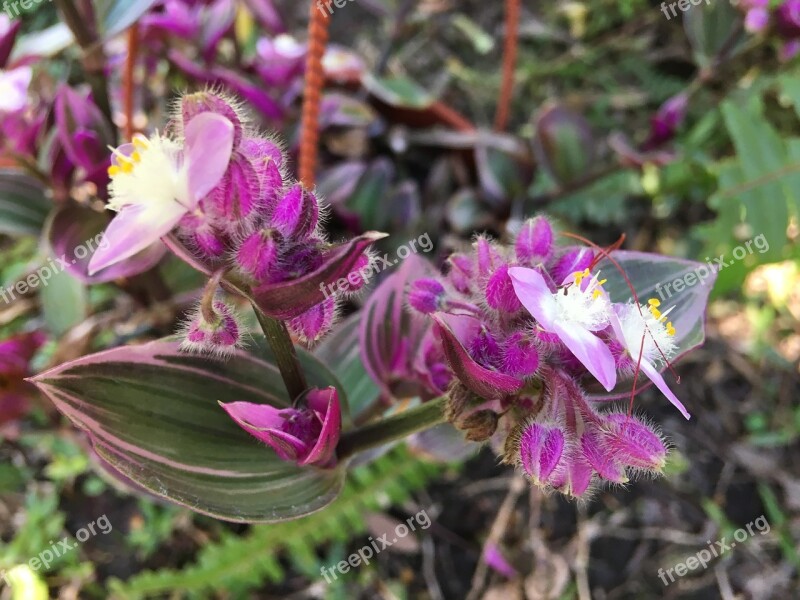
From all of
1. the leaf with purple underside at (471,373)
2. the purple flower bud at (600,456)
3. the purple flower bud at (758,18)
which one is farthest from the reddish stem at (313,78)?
the purple flower bud at (758,18)

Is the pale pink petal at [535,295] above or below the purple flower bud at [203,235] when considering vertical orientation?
below

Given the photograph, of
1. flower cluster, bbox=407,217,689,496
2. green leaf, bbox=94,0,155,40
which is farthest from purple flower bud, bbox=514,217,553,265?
green leaf, bbox=94,0,155,40

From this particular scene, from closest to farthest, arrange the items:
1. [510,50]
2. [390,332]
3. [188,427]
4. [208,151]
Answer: [208,151], [188,427], [390,332], [510,50]

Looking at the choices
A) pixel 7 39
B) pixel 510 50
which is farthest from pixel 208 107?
pixel 510 50

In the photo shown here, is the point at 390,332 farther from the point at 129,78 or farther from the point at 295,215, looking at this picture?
the point at 129,78

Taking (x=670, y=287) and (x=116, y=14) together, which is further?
(x=116, y=14)

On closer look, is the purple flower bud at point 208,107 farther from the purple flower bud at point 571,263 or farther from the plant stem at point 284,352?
the purple flower bud at point 571,263

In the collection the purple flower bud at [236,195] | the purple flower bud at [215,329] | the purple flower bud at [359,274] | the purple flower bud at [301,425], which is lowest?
the purple flower bud at [301,425]
